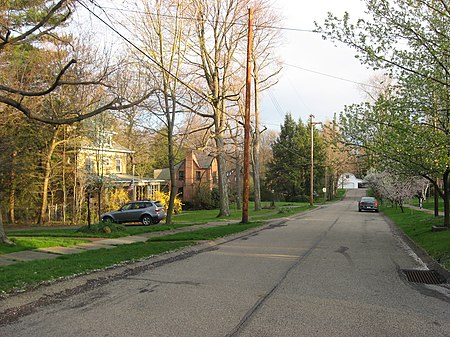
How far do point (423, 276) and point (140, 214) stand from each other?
1851 centimetres

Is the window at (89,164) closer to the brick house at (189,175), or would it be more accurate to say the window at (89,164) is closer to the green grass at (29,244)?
the green grass at (29,244)

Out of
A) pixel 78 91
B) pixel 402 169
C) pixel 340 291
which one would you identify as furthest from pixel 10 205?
pixel 340 291

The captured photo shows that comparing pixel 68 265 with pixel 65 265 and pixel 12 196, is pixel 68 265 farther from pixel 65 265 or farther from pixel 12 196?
pixel 12 196

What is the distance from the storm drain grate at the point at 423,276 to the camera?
8791 mm

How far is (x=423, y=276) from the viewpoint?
932 cm

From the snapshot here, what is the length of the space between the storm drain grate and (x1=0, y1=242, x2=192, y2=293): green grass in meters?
6.63

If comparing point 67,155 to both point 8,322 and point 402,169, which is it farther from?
point 8,322

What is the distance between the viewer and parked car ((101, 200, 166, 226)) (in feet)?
82.5

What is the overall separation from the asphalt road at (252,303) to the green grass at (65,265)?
40.2 inches

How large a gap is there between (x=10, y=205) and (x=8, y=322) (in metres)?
26.6

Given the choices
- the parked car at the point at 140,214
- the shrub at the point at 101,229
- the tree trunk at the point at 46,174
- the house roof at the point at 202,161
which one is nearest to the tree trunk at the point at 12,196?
the tree trunk at the point at 46,174

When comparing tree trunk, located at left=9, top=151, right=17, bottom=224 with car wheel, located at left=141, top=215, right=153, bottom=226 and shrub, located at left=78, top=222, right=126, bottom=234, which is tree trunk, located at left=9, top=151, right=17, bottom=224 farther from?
shrub, located at left=78, top=222, right=126, bottom=234

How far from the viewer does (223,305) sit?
635 centimetres

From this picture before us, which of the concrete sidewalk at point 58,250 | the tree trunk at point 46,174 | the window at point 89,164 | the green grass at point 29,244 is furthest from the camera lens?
the window at point 89,164
